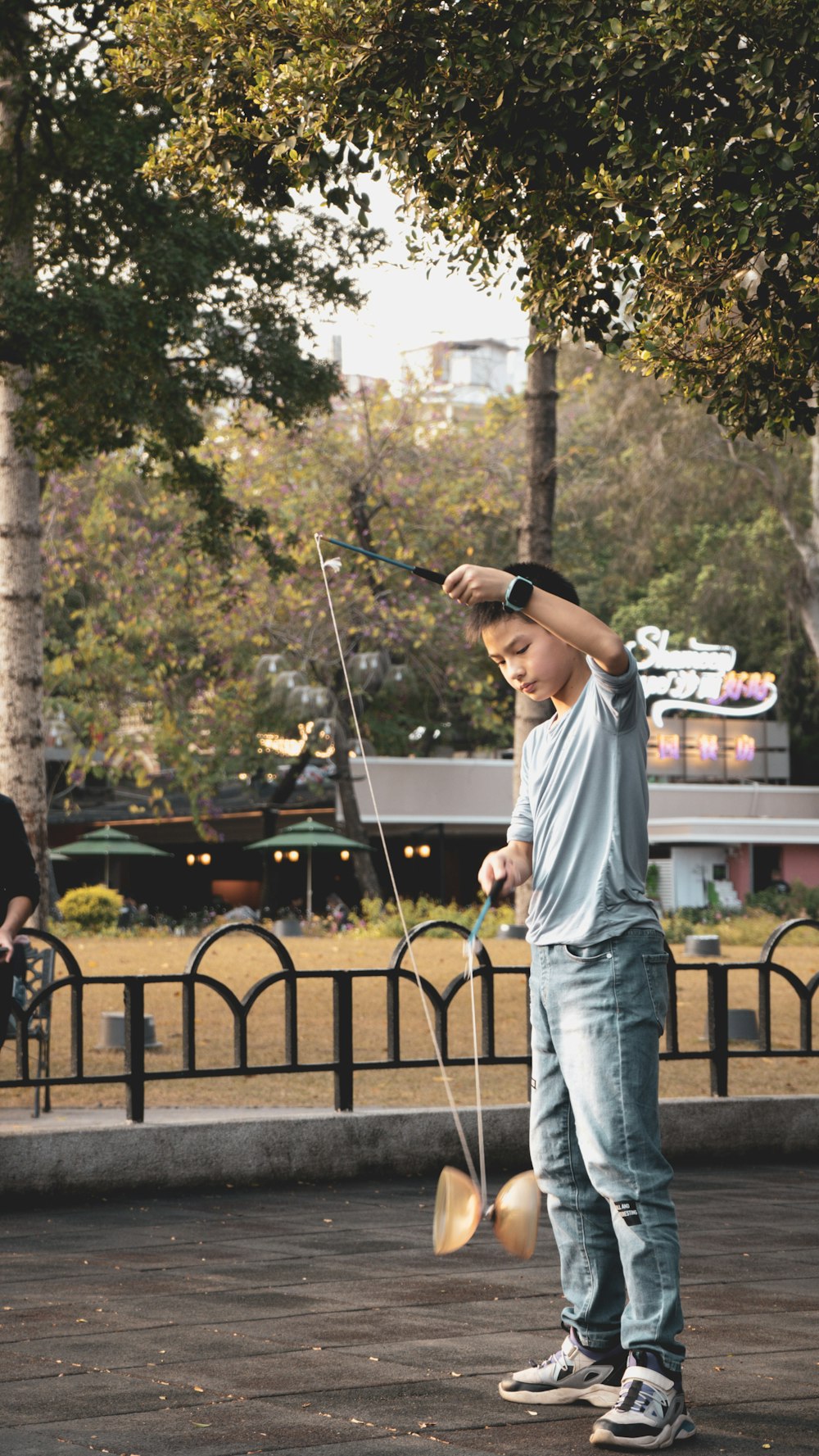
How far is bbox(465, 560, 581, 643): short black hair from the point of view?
13.3 ft

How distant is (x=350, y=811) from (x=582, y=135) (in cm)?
2566

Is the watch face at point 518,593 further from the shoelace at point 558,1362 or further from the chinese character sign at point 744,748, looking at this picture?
the chinese character sign at point 744,748

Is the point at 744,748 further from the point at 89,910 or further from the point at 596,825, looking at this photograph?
the point at 596,825

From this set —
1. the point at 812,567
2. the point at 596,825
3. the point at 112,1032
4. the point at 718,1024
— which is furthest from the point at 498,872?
the point at 812,567

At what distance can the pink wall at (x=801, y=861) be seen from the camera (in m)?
45.5

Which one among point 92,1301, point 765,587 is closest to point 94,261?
point 92,1301

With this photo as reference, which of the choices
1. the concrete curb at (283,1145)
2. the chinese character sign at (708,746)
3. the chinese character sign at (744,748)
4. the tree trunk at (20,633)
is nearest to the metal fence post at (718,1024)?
the concrete curb at (283,1145)

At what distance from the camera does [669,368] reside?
7980 millimetres

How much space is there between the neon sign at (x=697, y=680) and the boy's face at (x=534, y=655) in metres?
36.6

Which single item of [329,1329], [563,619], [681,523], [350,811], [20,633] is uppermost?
[681,523]

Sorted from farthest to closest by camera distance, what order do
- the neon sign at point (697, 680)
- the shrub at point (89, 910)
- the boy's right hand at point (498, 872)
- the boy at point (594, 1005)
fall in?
the neon sign at point (697, 680) → the shrub at point (89, 910) → the boy's right hand at point (498, 872) → the boy at point (594, 1005)

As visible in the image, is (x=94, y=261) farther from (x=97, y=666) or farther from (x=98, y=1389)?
(x=97, y=666)

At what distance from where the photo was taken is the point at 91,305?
11.5m

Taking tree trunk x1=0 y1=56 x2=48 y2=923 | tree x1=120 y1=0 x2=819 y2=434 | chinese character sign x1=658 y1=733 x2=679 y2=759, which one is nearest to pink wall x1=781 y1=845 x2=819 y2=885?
chinese character sign x1=658 y1=733 x2=679 y2=759
